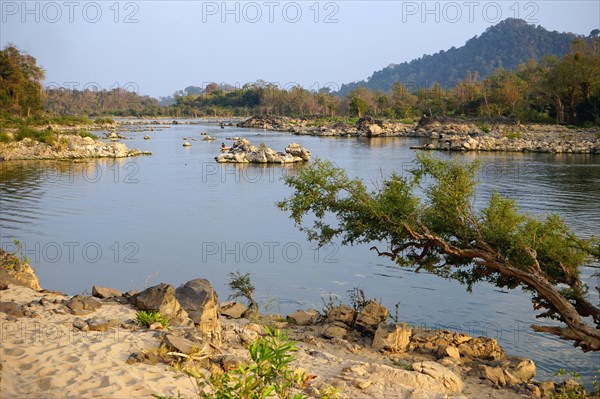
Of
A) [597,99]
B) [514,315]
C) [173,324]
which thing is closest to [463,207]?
[514,315]

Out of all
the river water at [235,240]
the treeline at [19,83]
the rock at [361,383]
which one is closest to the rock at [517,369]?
the river water at [235,240]

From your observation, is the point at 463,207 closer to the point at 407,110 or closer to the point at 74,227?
the point at 74,227

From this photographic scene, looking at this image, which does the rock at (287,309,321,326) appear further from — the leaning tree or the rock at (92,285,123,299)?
the rock at (92,285,123,299)

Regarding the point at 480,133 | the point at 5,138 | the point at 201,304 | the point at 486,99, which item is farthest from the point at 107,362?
the point at 486,99

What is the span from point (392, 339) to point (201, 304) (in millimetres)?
3492

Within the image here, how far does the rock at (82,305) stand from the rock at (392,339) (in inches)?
196

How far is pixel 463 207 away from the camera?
1221 centimetres

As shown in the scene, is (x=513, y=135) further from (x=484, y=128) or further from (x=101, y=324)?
Result: (x=101, y=324)

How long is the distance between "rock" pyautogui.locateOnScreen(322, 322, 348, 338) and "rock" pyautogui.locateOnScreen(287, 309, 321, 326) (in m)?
0.65

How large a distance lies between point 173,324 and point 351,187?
16.6 ft

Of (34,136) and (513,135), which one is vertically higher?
(513,135)

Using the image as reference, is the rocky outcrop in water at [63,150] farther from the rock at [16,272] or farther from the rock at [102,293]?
the rock at [102,293]

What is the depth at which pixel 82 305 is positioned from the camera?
34.5 feet

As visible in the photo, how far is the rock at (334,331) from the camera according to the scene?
11.7 metres
